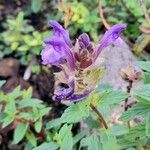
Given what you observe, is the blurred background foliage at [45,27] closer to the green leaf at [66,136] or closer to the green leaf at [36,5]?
the green leaf at [36,5]

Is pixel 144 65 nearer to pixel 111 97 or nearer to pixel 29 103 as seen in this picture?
pixel 111 97

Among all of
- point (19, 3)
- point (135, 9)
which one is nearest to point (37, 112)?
point (135, 9)

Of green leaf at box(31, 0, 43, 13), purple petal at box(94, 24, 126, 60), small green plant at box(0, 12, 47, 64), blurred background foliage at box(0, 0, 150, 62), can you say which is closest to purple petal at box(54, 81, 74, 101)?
purple petal at box(94, 24, 126, 60)

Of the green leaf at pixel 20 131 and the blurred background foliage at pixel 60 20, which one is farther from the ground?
the blurred background foliage at pixel 60 20

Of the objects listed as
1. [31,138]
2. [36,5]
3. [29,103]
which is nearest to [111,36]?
[29,103]

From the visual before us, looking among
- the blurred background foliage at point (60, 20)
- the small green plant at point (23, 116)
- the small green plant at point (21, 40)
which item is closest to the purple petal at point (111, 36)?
the small green plant at point (23, 116)

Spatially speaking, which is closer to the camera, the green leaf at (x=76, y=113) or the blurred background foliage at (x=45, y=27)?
the green leaf at (x=76, y=113)
